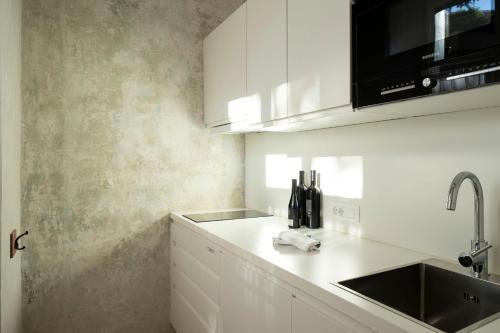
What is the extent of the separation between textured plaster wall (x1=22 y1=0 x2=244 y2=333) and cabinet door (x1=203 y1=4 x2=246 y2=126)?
0.44 ft

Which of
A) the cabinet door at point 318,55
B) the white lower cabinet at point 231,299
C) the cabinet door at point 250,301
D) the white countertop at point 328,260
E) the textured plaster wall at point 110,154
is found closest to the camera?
the white countertop at point 328,260

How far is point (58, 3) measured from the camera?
6.75ft

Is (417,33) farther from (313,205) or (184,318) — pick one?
(184,318)

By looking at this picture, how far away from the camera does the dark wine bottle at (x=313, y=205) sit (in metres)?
1.84

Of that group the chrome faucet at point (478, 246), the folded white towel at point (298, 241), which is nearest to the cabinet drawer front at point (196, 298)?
the folded white towel at point (298, 241)

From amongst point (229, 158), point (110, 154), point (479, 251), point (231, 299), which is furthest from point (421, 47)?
point (110, 154)

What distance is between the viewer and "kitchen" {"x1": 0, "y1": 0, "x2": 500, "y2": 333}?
1126 mm

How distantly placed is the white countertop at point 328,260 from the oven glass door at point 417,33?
683 millimetres

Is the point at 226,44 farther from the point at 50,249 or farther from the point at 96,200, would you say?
the point at 50,249

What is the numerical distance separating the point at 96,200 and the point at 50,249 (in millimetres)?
387

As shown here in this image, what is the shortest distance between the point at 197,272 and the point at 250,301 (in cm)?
64

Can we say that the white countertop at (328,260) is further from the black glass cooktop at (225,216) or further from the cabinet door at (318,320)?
the black glass cooktop at (225,216)

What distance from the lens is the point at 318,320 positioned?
39.5 inches

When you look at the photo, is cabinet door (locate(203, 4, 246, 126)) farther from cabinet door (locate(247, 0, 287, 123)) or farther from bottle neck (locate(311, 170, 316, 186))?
bottle neck (locate(311, 170, 316, 186))
